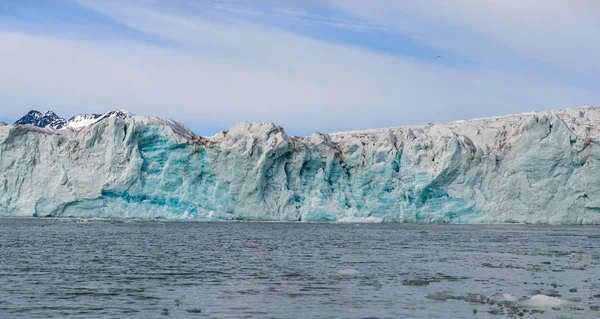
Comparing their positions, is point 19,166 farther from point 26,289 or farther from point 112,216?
point 26,289

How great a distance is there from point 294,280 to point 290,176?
31085 millimetres

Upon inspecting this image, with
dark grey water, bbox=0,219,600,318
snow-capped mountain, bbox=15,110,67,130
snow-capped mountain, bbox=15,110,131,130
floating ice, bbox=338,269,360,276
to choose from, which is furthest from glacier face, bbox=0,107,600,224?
snow-capped mountain, bbox=15,110,67,130

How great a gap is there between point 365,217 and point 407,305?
114ft

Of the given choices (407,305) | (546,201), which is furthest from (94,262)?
(546,201)

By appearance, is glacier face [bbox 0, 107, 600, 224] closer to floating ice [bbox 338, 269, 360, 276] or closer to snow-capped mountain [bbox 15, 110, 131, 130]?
floating ice [bbox 338, 269, 360, 276]

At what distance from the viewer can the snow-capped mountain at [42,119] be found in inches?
3856

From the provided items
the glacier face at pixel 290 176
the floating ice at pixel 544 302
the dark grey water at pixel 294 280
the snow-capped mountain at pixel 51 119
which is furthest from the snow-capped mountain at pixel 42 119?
the floating ice at pixel 544 302

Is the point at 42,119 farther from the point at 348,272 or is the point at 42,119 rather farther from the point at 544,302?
the point at 544,302

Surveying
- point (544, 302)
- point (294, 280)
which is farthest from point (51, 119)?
point (544, 302)

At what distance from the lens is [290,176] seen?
156 feet

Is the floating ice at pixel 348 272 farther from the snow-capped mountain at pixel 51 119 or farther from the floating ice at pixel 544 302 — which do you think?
the snow-capped mountain at pixel 51 119

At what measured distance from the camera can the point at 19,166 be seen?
4531 centimetres

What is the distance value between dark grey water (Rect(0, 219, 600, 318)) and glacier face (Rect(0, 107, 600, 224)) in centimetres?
1714

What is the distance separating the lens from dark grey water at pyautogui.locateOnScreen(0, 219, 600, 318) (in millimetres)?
12344
